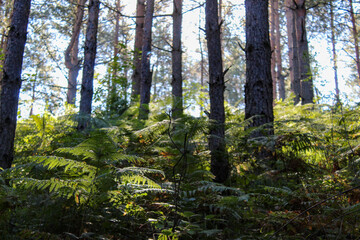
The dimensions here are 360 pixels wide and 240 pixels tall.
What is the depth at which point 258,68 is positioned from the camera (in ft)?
17.1

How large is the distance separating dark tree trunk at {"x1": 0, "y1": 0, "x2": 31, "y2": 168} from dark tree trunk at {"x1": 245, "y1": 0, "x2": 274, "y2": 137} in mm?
3998

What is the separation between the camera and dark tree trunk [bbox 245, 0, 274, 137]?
5.06 metres

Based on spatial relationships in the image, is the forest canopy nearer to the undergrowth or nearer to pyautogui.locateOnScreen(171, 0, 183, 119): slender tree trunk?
the undergrowth

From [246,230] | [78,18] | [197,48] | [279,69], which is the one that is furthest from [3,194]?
[197,48]

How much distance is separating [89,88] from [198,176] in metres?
5.27

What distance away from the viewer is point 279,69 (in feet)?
63.2

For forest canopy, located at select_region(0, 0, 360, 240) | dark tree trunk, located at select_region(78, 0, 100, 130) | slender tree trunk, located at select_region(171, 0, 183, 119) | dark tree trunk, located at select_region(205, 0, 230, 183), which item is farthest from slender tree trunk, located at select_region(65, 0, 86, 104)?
dark tree trunk, located at select_region(205, 0, 230, 183)

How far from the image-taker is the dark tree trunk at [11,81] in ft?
16.7

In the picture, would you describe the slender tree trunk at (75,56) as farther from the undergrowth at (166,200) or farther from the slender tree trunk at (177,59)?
the undergrowth at (166,200)

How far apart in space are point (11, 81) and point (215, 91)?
3.54 metres

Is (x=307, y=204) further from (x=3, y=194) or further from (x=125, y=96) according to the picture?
(x=125, y=96)

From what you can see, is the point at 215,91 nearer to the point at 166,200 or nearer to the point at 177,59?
the point at 166,200

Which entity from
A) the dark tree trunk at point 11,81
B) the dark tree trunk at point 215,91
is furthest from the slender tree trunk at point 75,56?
the dark tree trunk at point 215,91

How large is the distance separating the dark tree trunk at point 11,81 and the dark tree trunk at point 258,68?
4.00 metres
